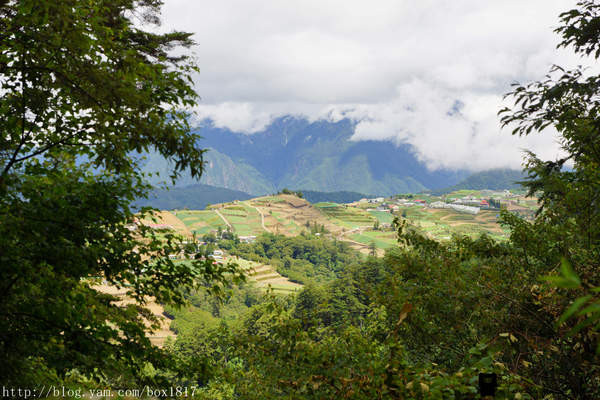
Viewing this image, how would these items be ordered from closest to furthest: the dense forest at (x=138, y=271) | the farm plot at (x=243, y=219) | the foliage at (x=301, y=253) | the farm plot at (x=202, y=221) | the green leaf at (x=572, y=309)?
1. the green leaf at (x=572, y=309)
2. the dense forest at (x=138, y=271)
3. the foliage at (x=301, y=253)
4. the farm plot at (x=202, y=221)
5. the farm plot at (x=243, y=219)

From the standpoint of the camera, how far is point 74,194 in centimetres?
466

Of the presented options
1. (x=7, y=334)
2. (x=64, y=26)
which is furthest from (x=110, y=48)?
(x=7, y=334)

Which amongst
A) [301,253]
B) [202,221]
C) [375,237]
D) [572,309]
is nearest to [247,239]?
[301,253]

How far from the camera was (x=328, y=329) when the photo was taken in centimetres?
726

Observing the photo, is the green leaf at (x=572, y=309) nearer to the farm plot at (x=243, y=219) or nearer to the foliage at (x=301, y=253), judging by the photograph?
the foliage at (x=301, y=253)

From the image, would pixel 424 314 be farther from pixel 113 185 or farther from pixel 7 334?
pixel 7 334

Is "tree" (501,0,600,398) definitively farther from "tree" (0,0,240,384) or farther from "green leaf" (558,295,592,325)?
"tree" (0,0,240,384)

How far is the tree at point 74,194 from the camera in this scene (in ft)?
12.2

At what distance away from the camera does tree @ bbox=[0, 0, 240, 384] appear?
371 cm

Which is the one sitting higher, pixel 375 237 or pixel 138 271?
pixel 138 271

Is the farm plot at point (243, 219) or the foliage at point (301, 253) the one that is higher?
the farm plot at point (243, 219)

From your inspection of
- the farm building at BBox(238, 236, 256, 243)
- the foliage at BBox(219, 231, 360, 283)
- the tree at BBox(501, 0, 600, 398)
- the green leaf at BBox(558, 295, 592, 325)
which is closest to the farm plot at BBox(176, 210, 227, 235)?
the farm building at BBox(238, 236, 256, 243)

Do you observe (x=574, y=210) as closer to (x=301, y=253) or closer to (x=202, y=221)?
(x=301, y=253)

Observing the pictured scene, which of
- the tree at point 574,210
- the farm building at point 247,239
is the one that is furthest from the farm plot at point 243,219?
the tree at point 574,210
